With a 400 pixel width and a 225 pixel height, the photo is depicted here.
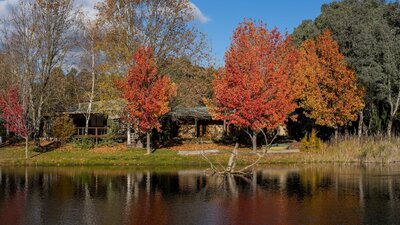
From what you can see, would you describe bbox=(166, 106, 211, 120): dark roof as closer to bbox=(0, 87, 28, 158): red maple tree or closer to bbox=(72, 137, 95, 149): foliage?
bbox=(72, 137, 95, 149): foliage

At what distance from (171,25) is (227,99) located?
10.4 meters

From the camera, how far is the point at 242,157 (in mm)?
38312

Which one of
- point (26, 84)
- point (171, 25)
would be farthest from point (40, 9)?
point (171, 25)

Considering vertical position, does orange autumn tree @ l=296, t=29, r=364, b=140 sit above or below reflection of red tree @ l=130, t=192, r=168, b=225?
above

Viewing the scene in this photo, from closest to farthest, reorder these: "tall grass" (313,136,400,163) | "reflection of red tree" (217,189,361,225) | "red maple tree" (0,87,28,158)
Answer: "reflection of red tree" (217,189,361,225) < "tall grass" (313,136,400,163) < "red maple tree" (0,87,28,158)

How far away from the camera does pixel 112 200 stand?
70.9 feet

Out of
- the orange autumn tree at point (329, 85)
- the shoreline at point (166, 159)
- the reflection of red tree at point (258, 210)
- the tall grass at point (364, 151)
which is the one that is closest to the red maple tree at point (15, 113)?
the shoreline at point (166, 159)

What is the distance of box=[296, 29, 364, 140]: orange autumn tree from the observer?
43.1 meters

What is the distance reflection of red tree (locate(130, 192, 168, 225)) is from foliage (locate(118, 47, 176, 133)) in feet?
54.8

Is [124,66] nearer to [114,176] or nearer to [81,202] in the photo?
[114,176]

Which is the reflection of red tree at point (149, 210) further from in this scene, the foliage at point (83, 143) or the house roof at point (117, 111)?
the foliage at point (83, 143)

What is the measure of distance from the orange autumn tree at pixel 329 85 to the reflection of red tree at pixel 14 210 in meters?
27.6

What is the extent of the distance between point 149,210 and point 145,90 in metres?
21.2

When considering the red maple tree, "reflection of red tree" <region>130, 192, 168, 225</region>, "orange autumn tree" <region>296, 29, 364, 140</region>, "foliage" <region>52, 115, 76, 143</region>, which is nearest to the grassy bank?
the red maple tree
